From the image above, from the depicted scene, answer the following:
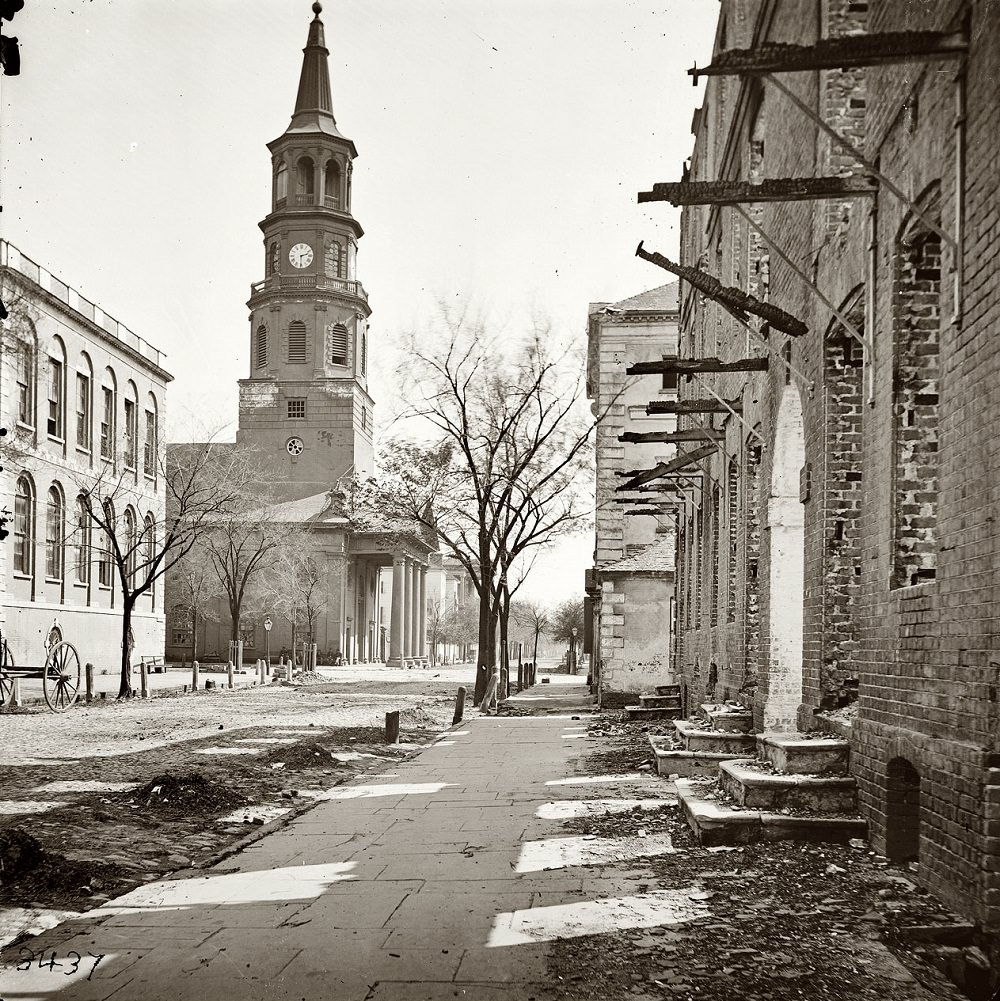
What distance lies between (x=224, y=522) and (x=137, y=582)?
4911mm

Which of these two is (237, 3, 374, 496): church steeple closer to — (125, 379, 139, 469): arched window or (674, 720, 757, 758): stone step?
(125, 379, 139, 469): arched window

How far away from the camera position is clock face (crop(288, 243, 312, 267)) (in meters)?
68.1

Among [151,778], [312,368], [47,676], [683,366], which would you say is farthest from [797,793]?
[312,368]

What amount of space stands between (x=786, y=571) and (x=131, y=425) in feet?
127

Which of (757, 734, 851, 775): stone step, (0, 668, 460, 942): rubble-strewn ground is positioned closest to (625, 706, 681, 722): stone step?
(0, 668, 460, 942): rubble-strewn ground

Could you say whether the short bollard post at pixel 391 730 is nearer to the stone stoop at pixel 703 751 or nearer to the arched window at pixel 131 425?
the stone stoop at pixel 703 751

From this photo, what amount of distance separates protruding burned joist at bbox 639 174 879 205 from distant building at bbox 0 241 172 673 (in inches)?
986

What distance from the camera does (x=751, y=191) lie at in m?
7.52

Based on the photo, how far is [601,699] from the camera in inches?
1074

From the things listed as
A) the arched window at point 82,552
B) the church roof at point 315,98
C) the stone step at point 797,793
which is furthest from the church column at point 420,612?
the stone step at point 797,793

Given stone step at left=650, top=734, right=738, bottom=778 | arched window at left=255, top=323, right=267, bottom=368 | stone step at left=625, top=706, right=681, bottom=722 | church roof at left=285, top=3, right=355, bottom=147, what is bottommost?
stone step at left=625, top=706, right=681, bottom=722

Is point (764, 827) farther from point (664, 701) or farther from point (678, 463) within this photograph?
point (664, 701)

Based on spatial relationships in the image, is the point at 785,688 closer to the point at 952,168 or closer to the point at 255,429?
the point at 952,168

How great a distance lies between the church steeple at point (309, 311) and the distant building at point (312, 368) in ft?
0.20
